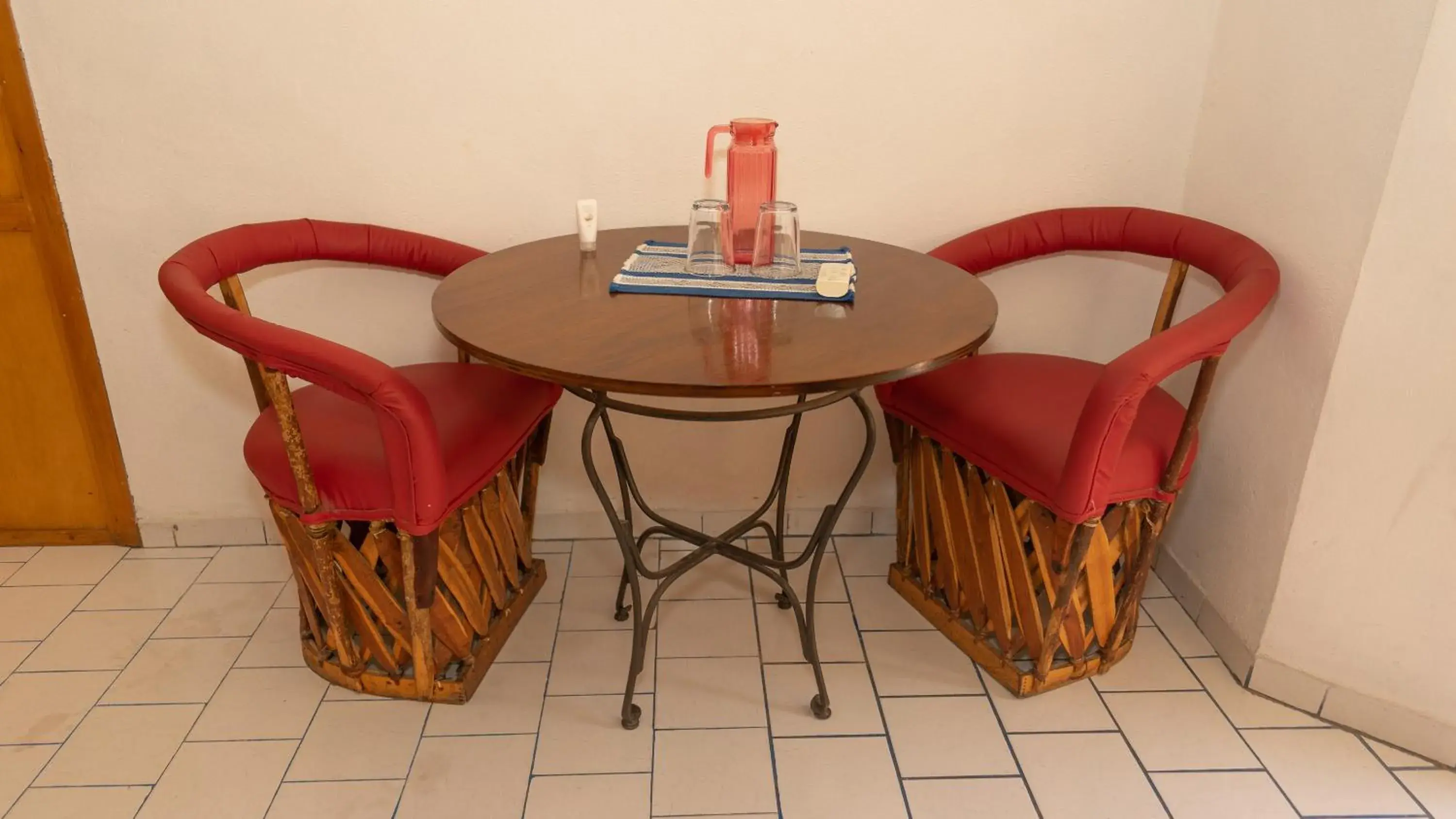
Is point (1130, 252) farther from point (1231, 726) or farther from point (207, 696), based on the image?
point (207, 696)

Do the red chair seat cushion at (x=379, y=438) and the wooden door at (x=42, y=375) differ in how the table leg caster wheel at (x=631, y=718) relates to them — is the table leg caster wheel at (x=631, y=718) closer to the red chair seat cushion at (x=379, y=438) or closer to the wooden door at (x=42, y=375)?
the red chair seat cushion at (x=379, y=438)

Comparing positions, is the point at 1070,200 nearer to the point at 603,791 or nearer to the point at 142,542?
the point at 603,791

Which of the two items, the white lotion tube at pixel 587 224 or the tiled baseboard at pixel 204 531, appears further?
the tiled baseboard at pixel 204 531

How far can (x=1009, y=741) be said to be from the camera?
75.0 inches

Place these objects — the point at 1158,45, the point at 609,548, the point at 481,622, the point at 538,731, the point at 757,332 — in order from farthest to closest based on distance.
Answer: the point at 609,548 → the point at 1158,45 → the point at 481,622 → the point at 538,731 → the point at 757,332

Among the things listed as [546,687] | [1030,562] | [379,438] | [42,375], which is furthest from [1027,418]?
[42,375]

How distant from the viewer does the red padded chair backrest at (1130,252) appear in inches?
64.6

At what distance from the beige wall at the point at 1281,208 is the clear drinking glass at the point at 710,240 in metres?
1.18

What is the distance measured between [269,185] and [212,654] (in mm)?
1122

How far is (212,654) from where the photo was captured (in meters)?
2.16

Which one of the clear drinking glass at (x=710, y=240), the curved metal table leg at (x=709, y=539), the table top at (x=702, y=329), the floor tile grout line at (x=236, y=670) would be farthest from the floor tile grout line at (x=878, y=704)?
the floor tile grout line at (x=236, y=670)

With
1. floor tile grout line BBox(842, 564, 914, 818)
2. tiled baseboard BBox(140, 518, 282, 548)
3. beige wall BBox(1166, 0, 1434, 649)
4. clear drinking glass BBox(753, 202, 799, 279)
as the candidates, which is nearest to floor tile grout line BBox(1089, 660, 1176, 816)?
floor tile grout line BBox(842, 564, 914, 818)

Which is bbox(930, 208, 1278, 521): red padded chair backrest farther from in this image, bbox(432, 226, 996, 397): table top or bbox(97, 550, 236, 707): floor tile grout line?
bbox(97, 550, 236, 707): floor tile grout line

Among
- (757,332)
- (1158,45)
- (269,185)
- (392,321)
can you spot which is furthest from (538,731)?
(1158,45)
